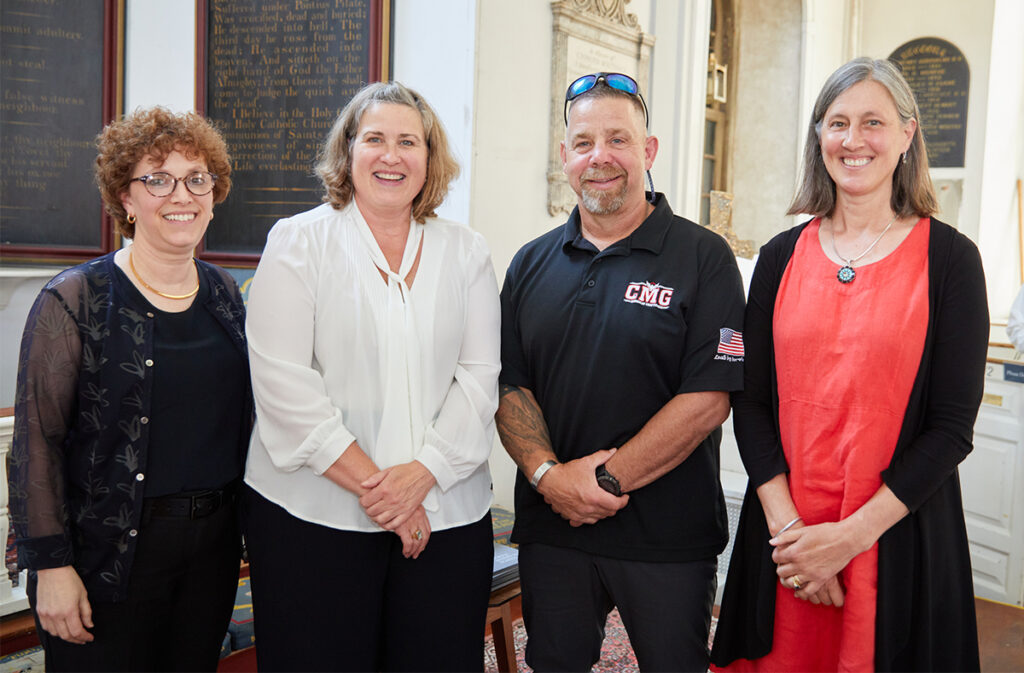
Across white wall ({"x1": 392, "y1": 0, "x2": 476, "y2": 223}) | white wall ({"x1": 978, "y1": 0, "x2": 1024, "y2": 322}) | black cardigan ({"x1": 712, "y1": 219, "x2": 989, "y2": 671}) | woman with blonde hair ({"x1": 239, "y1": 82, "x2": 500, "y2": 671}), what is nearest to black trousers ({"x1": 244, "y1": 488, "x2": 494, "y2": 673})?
woman with blonde hair ({"x1": 239, "y1": 82, "x2": 500, "y2": 671})

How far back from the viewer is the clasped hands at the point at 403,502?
5.42ft

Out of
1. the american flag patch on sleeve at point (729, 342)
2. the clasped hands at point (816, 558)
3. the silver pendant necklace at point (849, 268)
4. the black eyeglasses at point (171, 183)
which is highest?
the black eyeglasses at point (171, 183)

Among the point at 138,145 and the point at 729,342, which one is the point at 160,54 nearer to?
the point at 138,145

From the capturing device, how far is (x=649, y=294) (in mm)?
1841

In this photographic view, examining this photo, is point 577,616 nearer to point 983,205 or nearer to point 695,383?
point 695,383

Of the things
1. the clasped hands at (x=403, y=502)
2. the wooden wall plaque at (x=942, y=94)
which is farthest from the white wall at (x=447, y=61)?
the wooden wall plaque at (x=942, y=94)

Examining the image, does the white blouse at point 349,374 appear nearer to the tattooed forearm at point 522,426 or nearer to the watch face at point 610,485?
the tattooed forearm at point 522,426

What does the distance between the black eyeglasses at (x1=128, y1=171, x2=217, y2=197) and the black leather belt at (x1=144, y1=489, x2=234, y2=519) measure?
2.13ft

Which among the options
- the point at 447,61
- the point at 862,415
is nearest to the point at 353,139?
the point at 862,415

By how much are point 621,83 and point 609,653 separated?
1.97 metres

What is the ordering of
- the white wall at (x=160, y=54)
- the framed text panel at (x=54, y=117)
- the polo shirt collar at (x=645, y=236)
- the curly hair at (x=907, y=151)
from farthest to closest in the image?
the white wall at (x=160, y=54) → the framed text panel at (x=54, y=117) → the polo shirt collar at (x=645, y=236) → the curly hair at (x=907, y=151)

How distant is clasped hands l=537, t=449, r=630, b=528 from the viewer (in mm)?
1776

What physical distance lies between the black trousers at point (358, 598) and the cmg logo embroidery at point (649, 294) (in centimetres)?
63

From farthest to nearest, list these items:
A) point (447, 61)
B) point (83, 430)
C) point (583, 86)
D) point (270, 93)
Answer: point (270, 93) < point (447, 61) < point (583, 86) < point (83, 430)
